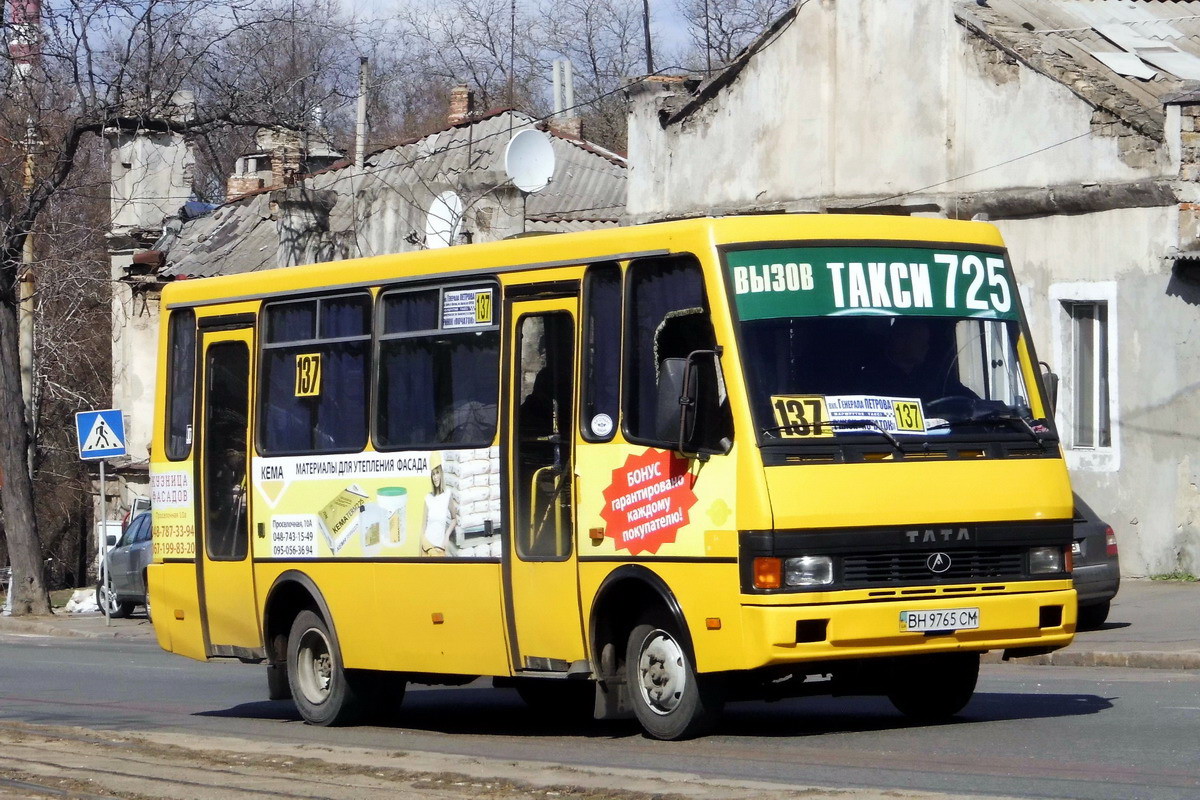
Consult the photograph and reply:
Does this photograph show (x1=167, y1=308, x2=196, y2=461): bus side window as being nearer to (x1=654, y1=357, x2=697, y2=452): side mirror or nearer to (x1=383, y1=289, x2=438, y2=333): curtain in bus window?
(x1=383, y1=289, x2=438, y2=333): curtain in bus window

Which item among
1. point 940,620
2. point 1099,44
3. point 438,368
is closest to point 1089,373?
point 1099,44

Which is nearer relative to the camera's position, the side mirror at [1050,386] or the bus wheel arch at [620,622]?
the bus wheel arch at [620,622]

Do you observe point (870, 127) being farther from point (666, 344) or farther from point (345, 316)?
point (666, 344)

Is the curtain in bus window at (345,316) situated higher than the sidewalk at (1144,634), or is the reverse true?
the curtain in bus window at (345,316)

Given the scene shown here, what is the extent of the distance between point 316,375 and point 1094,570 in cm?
754

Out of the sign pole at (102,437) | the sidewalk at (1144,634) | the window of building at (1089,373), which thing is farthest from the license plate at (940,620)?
the sign pole at (102,437)

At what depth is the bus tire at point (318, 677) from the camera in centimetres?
1212

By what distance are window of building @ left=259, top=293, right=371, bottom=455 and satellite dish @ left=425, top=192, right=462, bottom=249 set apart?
1832 cm

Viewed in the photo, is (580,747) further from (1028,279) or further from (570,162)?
(570,162)

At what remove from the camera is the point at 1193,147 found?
20.1 m

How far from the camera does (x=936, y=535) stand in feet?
31.2

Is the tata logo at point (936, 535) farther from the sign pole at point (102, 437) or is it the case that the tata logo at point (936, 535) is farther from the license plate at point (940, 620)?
the sign pole at point (102, 437)

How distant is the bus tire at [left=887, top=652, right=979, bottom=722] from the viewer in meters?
10.5

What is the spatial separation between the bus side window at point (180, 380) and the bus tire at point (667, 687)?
4575 mm
